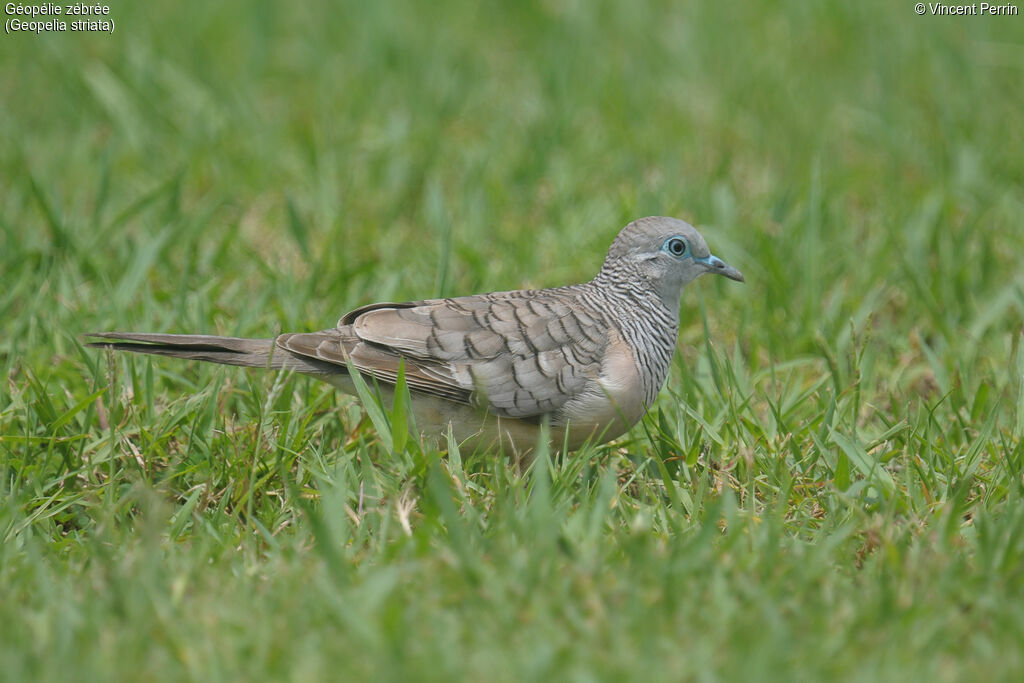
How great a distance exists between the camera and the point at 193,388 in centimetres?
475

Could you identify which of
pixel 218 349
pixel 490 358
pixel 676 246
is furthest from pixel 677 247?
pixel 218 349

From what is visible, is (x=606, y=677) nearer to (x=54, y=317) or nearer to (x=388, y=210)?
(x=54, y=317)

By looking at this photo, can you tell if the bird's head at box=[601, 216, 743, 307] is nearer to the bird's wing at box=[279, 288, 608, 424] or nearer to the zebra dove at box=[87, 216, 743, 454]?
the zebra dove at box=[87, 216, 743, 454]

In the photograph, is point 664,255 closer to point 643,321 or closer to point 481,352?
point 643,321

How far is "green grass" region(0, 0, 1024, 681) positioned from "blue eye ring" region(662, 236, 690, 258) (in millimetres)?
445

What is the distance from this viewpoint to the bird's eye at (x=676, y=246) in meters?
4.54

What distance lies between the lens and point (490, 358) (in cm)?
420

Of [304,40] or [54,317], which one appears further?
[304,40]

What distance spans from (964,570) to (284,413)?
2.32 m

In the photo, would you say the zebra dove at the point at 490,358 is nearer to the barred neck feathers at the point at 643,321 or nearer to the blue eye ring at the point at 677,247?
the barred neck feathers at the point at 643,321

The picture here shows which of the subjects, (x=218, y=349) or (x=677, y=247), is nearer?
(x=218, y=349)

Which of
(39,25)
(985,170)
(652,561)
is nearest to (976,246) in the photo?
(985,170)

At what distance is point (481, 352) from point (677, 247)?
2.94ft

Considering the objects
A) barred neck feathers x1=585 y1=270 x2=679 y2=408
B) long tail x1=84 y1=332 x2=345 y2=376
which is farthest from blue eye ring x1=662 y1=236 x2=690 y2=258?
long tail x1=84 y1=332 x2=345 y2=376
